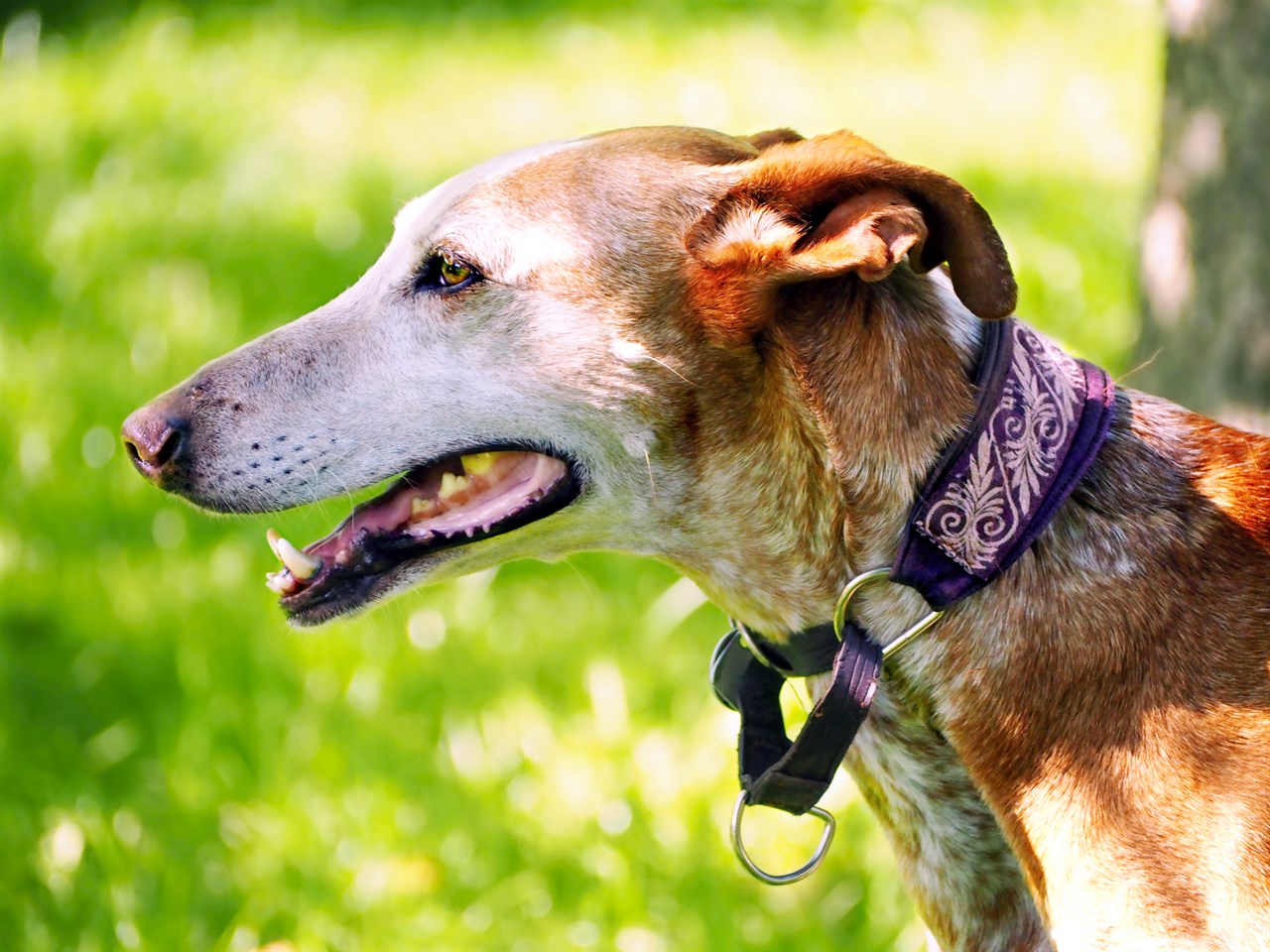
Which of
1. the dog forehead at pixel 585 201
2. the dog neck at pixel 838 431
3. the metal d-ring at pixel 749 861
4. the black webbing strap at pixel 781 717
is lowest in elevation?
the metal d-ring at pixel 749 861

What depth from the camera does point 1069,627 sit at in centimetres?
243

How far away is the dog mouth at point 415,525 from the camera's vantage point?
8.92ft

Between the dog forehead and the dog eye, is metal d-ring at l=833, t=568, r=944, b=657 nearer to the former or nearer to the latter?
the dog forehead

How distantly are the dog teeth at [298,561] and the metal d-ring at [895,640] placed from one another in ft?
3.17

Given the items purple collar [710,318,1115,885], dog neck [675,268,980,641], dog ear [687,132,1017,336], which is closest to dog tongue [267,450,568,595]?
dog neck [675,268,980,641]

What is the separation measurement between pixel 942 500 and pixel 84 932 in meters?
2.36

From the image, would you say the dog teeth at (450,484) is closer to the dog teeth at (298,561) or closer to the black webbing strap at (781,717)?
the dog teeth at (298,561)

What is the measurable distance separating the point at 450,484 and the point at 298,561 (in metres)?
0.32

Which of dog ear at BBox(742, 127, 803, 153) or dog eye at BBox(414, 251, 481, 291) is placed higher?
dog ear at BBox(742, 127, 803, 153)

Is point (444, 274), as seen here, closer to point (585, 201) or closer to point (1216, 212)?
point (585, 201)

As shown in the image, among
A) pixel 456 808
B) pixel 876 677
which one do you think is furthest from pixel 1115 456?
pixel 456 808

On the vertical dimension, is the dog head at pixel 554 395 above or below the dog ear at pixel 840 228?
below

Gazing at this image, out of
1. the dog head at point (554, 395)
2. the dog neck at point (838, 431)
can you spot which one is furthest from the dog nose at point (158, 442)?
the dog neck at point (838, 431)

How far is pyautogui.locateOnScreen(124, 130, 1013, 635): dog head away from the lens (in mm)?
2592
